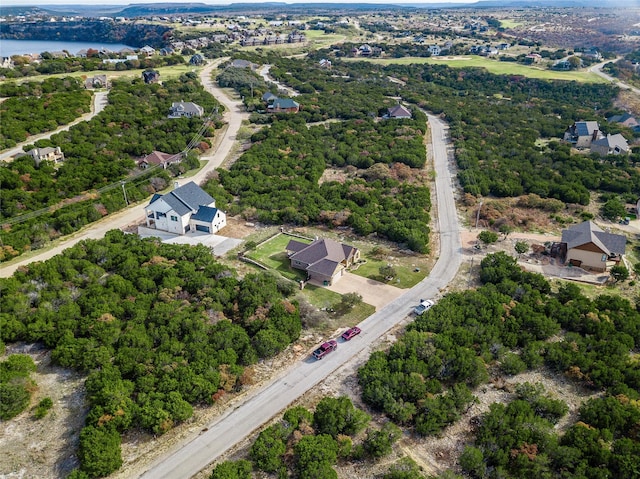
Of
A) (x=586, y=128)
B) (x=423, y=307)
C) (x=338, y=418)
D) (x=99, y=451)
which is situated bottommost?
(x=423, y=307)

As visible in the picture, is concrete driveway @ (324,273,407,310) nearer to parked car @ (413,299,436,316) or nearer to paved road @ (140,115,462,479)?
paved road @ (140,115,462,479)

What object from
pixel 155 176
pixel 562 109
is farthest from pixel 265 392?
pixel 562 109

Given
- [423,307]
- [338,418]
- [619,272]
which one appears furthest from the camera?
[619,272]

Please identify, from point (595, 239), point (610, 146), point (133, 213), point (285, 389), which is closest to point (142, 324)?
point (285, 389)

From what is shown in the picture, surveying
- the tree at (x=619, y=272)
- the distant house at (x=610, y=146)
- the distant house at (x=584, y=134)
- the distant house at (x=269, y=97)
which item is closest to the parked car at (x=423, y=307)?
the tree at (x=619, y=272)

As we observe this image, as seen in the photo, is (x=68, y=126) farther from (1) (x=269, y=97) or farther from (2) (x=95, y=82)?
(1) (x=269, y=97)

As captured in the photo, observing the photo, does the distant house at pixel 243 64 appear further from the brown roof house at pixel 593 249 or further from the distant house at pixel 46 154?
the brown roof house at pixel 593 249
